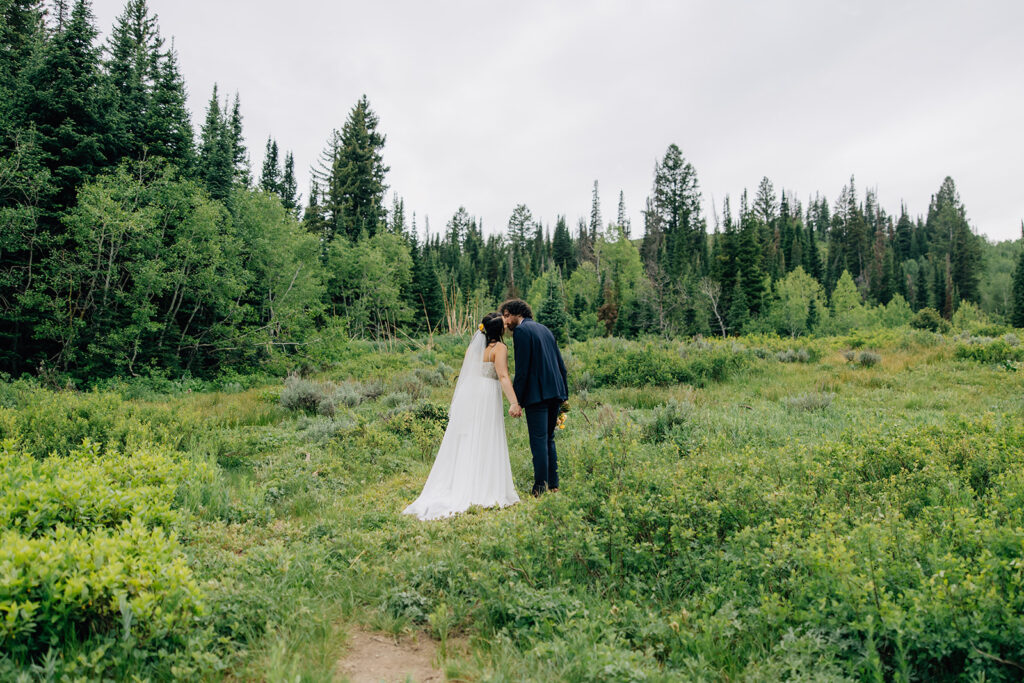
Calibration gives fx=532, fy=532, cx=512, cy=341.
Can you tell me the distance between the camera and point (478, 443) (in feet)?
20.0

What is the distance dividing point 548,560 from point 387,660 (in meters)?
1.34

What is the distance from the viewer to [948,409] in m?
9.34

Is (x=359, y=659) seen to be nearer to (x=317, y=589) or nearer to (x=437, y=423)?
(x=317, y=589)

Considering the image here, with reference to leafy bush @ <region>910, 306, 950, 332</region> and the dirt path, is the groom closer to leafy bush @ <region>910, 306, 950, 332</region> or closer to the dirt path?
the dirt path

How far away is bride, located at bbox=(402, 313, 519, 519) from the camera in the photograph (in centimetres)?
586

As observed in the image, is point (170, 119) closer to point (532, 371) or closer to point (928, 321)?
point (532, 371)

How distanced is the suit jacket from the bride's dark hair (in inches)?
13.8

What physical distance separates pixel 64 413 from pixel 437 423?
17.1ft

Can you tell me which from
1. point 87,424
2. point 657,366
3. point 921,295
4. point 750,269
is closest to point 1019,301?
point 921,295

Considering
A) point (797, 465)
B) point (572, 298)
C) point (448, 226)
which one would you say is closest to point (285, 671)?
point (797, 465)

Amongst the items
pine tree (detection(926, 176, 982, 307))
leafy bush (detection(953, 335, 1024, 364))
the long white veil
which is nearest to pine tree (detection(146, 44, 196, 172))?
the long white veil

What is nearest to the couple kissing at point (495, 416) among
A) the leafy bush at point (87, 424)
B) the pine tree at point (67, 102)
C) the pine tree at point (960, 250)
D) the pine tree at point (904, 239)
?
the leafy bush at point (87, 424)

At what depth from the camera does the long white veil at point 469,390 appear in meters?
6.25

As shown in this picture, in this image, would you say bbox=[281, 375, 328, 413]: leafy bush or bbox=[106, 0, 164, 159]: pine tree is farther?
bbox=[106, 0, 164, 159]: pine tree
